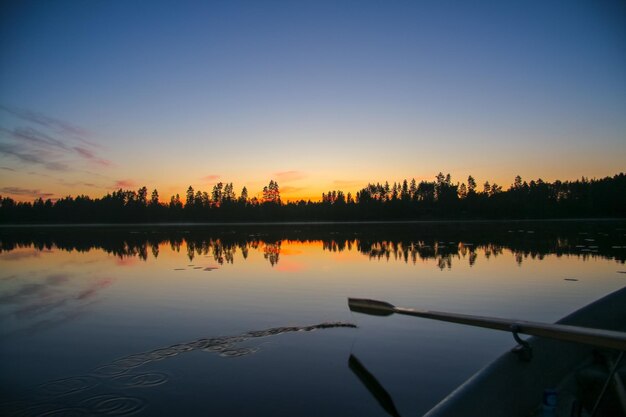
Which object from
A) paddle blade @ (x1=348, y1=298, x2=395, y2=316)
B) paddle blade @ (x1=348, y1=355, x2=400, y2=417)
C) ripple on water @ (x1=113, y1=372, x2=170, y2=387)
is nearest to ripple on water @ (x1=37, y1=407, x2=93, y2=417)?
ripple on water @ (x1=113, y1=372, x2=170, y2=387)

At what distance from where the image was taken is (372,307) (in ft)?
22.2

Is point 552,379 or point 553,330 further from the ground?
point 553,330

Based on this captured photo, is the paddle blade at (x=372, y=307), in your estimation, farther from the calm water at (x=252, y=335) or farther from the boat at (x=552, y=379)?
the boat at (x=552, y=379)

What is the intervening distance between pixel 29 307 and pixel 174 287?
4.04 m

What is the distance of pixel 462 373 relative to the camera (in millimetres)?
5816

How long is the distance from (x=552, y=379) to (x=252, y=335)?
5.18m

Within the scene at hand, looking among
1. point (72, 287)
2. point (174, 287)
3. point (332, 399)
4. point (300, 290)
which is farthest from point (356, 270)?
point (332, 399)

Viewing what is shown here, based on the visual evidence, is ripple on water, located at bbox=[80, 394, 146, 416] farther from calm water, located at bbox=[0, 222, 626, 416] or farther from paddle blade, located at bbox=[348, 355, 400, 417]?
paddle blade, located at bbox=[348, 355, 400, 417]

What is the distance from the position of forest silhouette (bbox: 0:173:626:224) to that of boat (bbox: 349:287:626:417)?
412ft

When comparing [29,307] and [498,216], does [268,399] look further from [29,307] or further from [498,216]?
[498,216]

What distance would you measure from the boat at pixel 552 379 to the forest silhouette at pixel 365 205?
126 m

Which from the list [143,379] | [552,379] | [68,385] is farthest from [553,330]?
[68,385]

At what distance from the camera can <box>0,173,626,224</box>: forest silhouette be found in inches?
4737

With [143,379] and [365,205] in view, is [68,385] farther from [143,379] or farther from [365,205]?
[365,205]
